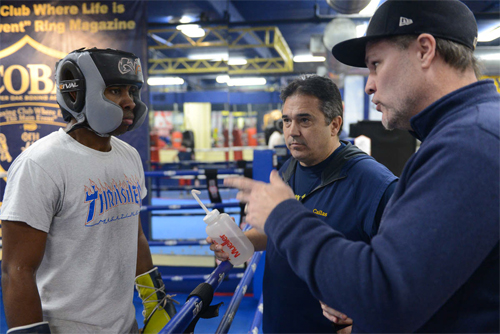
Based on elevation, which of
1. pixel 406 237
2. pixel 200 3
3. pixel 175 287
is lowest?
pixel 175 287

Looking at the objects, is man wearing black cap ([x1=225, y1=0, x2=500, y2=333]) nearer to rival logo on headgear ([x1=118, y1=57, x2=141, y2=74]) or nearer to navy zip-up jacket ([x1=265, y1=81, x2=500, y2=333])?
navy zip-up jacket ([x1=265, y1=81, x2=500, y2=333])

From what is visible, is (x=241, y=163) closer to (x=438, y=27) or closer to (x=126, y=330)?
(x=126, y=330)

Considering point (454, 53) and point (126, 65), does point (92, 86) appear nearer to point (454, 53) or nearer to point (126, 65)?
point (126, 65)

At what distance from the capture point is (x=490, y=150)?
0.60 meters

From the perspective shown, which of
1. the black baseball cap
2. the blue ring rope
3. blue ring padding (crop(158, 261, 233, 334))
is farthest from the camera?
the blue ring rope

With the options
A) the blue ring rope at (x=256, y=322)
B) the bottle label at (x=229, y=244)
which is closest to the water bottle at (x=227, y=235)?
the bottle label at (x=229, y=244)

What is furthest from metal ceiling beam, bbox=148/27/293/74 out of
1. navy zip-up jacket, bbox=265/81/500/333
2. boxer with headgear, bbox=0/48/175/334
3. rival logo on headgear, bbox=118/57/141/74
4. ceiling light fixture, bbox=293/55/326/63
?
navy zip-up jacket, bbox=265/81/500/333

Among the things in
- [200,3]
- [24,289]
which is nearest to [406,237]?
[24,289]

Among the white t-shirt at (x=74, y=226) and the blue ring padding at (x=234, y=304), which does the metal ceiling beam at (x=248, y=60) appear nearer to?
the blue ring padding at (x=234, y=304)

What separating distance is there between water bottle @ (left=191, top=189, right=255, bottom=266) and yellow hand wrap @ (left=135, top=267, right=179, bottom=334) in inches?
15.4

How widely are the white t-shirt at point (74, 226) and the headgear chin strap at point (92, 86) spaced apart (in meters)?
0.11

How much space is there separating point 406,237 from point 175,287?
401cm

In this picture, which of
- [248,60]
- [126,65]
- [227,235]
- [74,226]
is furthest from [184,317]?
[248,60]

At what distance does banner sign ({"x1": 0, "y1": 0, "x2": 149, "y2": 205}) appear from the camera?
4.68 m
